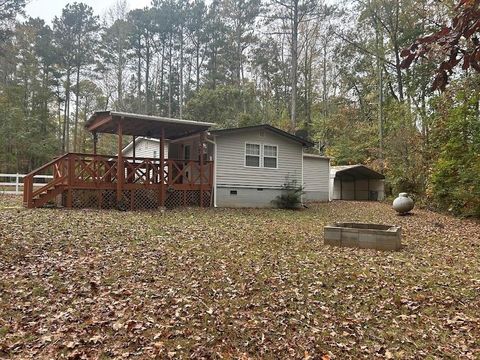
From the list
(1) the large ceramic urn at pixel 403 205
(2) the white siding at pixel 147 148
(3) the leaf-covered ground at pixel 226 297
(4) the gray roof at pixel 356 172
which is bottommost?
(3) the leaf-covered ground at pixel 226 297

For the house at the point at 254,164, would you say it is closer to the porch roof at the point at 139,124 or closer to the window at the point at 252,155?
the window at the point at 252,155

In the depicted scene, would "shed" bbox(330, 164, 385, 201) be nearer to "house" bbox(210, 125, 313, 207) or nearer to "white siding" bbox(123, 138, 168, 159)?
"house" bbox(210, 125, 313, 207)

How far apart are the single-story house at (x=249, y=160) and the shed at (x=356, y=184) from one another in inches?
264

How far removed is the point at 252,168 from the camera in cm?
1573

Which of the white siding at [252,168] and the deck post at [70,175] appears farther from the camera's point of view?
the white siding at [252,168]

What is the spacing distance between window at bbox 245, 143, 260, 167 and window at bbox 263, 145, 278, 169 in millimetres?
369

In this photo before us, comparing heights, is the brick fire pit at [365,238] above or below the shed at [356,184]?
below

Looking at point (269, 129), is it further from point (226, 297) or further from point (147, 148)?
point (226, 297)

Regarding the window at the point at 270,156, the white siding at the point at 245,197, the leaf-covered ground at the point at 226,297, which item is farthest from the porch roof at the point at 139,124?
the leaf-covered ground at the point at 226,297

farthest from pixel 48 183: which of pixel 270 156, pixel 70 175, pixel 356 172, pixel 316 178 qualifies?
pixel 356 172

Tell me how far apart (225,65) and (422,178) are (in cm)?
2114

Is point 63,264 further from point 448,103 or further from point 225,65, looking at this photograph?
point 225,65

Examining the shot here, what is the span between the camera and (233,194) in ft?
50.2

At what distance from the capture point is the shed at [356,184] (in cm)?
2253
